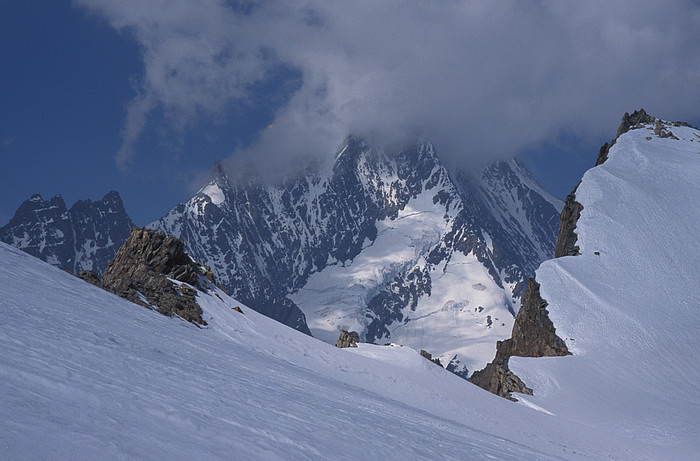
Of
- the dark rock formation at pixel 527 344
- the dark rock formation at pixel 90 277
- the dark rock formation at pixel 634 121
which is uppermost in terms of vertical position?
the dark rock formation at pixel 634 121

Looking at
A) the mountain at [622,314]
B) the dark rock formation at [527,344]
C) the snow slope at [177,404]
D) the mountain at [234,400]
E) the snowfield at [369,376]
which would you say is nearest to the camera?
the snow slope at [177,404]

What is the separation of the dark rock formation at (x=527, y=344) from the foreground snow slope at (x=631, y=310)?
0.60 meters

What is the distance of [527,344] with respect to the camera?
122 ft

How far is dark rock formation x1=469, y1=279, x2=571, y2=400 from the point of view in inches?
1171

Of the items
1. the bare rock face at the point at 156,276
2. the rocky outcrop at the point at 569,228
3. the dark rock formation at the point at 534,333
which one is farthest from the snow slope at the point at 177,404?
the rocky outcrop at the point at 569,228

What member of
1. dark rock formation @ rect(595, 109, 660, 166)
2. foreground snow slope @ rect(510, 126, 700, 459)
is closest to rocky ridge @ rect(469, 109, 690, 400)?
foreground snow slope @ rect(510, 126, 700, 459)

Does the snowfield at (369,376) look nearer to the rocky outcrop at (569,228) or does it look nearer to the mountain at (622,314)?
the mountain at (622,314)

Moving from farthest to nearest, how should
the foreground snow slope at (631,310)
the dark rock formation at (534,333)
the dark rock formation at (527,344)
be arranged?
the dark rock formation at (534,333) < the dark rock formation at (527,344) < the foreground snow slope at (631,310)

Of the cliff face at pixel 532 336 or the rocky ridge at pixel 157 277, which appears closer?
the rocky ridge at pixel 157 277

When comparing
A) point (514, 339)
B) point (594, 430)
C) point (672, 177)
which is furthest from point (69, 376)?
point (672, 177)

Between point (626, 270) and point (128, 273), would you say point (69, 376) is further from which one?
point (626, 270)

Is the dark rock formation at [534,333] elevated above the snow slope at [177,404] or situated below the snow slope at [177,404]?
above

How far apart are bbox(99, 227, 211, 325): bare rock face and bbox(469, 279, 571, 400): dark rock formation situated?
17280 millimetres

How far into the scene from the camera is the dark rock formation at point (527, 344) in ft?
97.6
